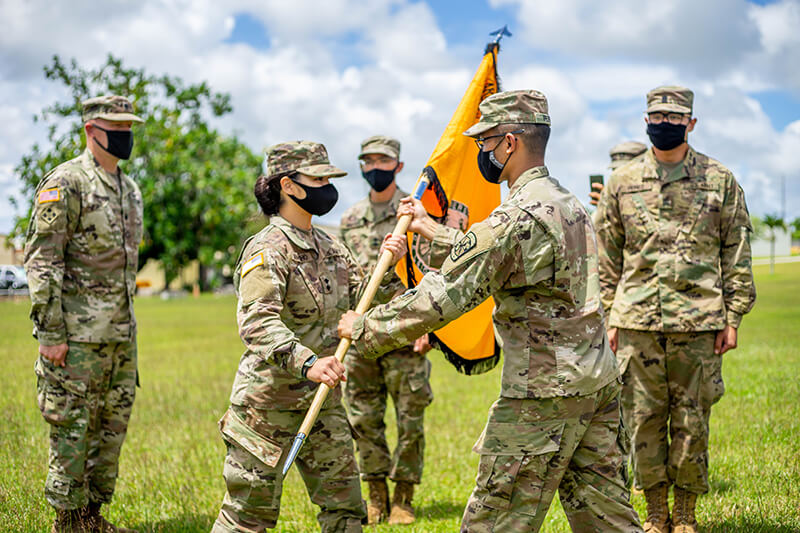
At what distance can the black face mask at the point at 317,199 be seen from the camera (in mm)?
4648

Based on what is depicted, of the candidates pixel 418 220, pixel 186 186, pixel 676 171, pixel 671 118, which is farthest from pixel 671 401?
pixel 186 186

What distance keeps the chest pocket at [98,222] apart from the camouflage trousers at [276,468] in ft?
6.61

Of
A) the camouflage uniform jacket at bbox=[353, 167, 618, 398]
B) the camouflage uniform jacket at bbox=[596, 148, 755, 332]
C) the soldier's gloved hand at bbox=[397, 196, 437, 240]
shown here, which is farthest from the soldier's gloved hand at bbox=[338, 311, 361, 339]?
the camouflage uniform jacket at bbox=[596, 148, 755, 332]

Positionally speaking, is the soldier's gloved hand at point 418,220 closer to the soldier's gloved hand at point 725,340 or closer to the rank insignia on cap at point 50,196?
the soldier's gloved hand at point 725,340

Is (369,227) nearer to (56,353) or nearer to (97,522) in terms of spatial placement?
(56,353)

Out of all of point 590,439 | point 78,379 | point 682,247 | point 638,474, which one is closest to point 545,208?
point 590,439

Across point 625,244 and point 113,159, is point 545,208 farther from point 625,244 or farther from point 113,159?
point 113,159

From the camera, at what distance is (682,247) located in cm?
564

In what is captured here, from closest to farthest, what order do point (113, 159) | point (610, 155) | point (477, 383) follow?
point (113, 159) < point (610, 155) < point (477, 383)

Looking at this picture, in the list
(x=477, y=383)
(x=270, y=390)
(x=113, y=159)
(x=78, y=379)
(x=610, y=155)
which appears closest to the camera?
(x=270, y=390)

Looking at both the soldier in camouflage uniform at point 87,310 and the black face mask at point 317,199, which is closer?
the black face mask at point 317,199

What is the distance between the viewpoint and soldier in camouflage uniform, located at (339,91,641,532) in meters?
3.71

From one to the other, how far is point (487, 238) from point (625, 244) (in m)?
2.62

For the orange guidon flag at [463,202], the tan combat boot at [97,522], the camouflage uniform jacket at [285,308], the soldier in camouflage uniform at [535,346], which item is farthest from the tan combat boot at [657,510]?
the tan combat boot at [97,522]
